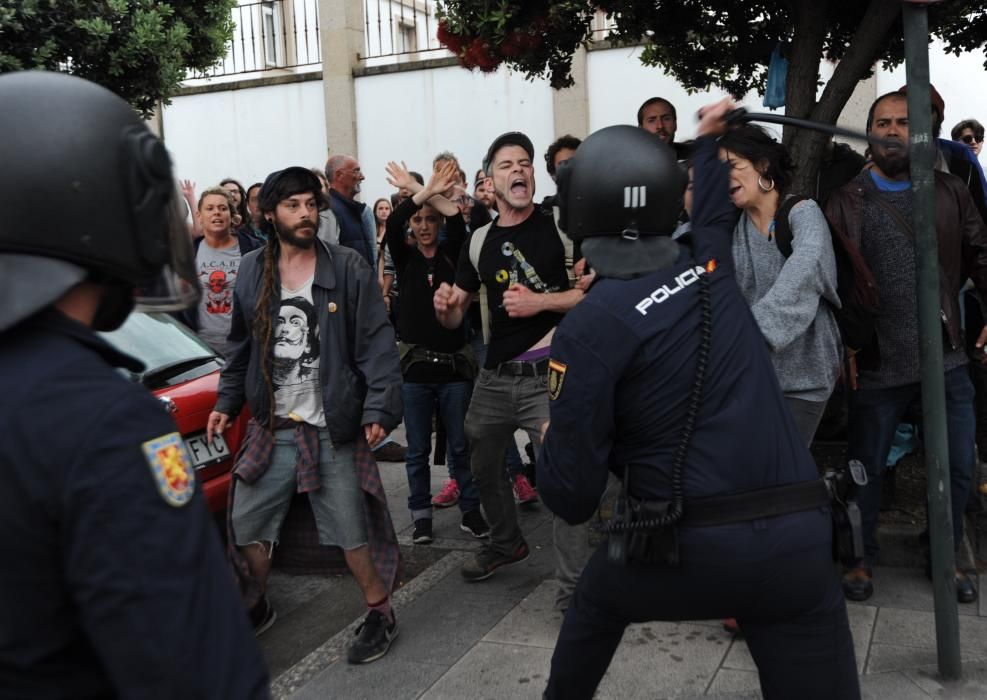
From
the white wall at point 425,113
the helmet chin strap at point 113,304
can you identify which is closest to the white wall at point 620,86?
the white wall at point 425,113

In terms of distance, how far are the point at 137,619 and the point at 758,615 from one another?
150 cm

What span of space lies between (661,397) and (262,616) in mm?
2785

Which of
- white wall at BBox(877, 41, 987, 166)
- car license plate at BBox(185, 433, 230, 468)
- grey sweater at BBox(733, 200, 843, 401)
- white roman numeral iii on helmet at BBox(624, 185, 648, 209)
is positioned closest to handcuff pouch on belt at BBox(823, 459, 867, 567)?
white roman numeral iii on helmet at BBox(624, 185, 648, 209)

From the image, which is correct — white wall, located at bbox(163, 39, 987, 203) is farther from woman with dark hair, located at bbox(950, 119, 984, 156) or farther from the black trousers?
the black trousers

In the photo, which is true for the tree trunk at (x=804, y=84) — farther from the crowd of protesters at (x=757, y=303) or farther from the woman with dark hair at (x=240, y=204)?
the woman with dark hair at (x=240, y=204)

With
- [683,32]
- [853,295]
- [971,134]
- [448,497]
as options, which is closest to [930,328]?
[853,295]

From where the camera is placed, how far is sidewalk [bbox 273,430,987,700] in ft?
12.0

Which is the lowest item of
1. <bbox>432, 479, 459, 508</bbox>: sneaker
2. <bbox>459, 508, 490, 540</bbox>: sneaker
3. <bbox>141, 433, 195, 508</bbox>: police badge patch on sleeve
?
<bbox>432, 479, 459, 508</bbox>: sneaker

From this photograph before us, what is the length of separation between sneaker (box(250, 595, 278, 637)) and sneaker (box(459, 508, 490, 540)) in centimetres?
128

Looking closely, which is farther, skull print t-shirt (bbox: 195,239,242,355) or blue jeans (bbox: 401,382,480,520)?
skull print t-shirt (bbox: 195,239,242,355)

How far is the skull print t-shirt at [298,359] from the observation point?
159 inches

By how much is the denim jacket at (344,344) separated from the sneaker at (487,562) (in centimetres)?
110

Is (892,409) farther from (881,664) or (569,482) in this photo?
(569,482)

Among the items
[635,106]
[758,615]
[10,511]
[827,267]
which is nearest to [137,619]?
[10,511]
